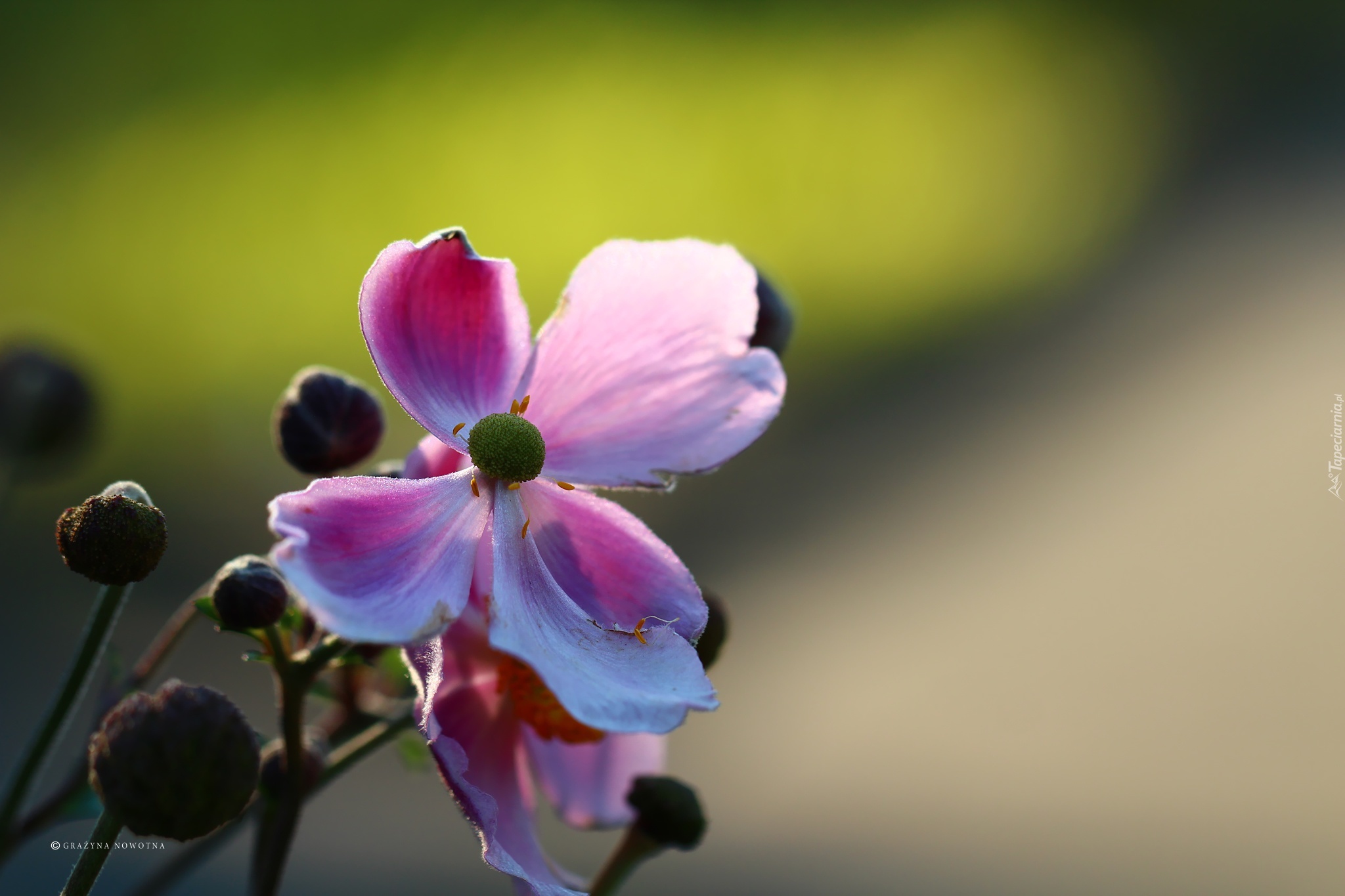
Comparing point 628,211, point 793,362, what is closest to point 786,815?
point 793,362

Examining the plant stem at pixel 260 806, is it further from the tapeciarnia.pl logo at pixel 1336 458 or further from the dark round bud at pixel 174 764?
the tapeciarnia.pl logo at pixel 1336 458

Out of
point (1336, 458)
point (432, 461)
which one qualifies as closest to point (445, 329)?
point (432, 461)

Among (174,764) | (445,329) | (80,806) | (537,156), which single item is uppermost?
(537,156)

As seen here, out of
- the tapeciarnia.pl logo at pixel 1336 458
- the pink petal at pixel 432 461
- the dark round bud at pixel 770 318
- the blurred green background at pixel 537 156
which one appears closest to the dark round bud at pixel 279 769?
the pink petal at pixel 432 461

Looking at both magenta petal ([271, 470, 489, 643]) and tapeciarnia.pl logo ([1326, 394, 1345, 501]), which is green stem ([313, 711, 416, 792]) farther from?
tapeciarnia.pl logo ([1326, 394, 1345, 501])

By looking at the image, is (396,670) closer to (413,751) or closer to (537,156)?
(413,751)

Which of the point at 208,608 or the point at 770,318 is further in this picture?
the point at 770,318

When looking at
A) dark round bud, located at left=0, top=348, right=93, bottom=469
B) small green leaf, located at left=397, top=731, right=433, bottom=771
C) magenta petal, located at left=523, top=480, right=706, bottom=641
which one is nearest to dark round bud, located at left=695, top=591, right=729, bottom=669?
magenta petal, located at left=523, top=480, right=706, bottom=641

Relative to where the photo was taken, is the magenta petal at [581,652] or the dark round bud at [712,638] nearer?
the magenta petal at [581,652]
